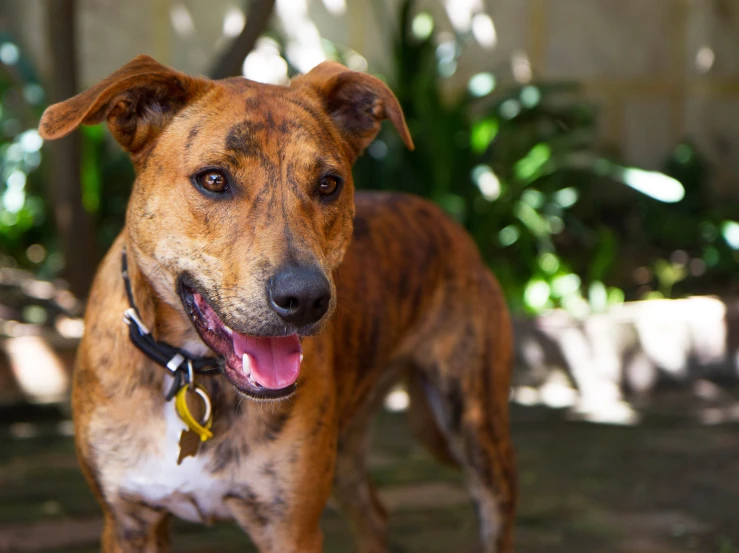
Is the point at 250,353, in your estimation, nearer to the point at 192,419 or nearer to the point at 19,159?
the point at 192,419

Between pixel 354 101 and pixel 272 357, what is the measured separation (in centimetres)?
100

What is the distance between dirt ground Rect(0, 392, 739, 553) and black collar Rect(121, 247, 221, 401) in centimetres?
141

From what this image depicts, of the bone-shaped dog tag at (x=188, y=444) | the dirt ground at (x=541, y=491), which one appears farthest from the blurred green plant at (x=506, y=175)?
the bone-shaped dog tag at (x=188, y=444)

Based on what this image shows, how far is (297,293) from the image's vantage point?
8.19ft

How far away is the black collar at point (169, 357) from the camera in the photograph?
283 cm

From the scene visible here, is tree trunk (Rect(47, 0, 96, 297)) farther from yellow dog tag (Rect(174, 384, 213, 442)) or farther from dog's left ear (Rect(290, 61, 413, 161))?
yellow dog tag (Rect(174, 384, 213, 442))

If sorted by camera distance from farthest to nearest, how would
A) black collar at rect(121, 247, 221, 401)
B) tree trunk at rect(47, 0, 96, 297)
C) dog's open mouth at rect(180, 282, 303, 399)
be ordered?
tree trunk at rect(47, 0, 96, 297), black collar at rect(121, 247, 221, 401), dog's open mouth at rect(180, 282, 303, 399)

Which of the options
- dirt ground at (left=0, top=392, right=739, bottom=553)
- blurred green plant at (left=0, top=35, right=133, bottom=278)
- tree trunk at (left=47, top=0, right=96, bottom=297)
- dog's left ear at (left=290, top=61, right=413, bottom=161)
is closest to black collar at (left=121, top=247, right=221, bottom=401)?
dog's left ear at (left=290, top=61, right=413, bottom=161)

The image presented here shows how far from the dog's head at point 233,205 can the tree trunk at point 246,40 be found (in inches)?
94.4

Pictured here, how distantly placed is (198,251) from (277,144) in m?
0.37

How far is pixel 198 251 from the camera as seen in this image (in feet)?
8.77

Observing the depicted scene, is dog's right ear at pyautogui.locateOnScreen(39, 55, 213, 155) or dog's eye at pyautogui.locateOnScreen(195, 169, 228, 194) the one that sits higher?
dog's right ear at pyautogui.locateOnScreen(39, 55, 213, 155)

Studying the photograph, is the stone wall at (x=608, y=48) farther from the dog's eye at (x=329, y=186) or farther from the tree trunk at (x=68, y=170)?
the dog's eye at (x=329, y=186)

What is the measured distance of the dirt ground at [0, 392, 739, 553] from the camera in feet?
13.6
